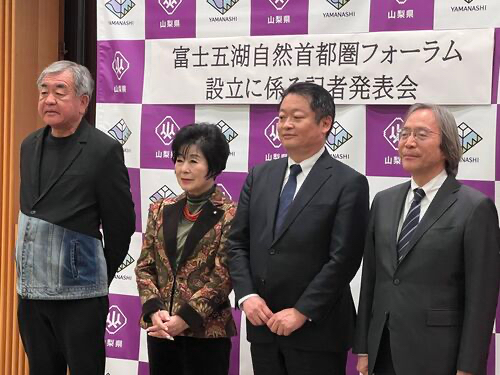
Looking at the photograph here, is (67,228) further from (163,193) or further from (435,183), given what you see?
(435,183)

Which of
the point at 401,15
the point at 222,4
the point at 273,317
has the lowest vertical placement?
the point at 273,317

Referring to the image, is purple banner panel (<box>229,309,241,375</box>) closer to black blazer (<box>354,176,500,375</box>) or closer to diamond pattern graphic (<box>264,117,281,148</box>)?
diamond pattern graphic (<box>264,117,281,148</box>)

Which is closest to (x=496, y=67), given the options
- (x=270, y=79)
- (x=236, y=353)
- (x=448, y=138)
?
(x=448, y=138)

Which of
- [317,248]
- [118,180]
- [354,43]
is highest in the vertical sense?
[354,43]

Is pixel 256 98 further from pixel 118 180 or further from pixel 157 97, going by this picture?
pixel 118 180

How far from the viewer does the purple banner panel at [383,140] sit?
10.3ft

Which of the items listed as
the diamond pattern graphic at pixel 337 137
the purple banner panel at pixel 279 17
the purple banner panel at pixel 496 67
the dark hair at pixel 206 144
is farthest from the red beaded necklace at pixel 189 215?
the purple banner panel at pixel 496 67

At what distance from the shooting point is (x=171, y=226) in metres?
2.60

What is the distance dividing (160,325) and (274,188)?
2.14ft

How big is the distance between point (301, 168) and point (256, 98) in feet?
3.23

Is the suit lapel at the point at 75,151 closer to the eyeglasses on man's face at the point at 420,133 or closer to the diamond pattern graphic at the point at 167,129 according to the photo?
the diamond pattern graphic at the point at 167,129

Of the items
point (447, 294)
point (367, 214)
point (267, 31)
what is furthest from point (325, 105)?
point (267, 31)

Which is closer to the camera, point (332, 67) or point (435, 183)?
point (435, 183)

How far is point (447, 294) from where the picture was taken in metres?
2.09
